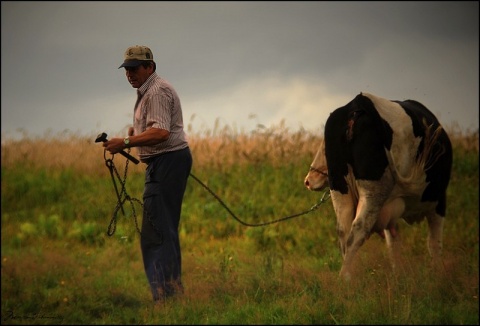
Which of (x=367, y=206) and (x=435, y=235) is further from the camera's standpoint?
(x=435, y=235)

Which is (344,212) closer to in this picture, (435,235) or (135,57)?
(435,235)

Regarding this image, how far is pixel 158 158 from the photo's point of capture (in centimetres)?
532

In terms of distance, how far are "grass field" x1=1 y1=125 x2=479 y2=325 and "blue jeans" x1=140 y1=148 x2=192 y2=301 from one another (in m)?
0.25

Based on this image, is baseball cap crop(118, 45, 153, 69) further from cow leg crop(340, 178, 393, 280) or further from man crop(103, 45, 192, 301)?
cow leg crop(340, 178, 393, 280)

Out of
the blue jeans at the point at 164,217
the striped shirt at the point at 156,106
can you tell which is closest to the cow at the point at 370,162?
the blue jeans at the point at 164,217

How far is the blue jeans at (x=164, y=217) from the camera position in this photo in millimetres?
5430

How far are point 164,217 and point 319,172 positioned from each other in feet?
4.20

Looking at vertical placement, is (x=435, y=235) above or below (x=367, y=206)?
below

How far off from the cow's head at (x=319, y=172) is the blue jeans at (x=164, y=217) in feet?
3.08

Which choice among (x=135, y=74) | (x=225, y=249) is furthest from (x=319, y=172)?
(x=225, y=249)

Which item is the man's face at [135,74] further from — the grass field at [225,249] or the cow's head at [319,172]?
the cow's head at [319,172]

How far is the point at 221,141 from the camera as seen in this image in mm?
15031

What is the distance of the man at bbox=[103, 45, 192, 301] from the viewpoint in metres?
3.25

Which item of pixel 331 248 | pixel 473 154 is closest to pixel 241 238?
pixel 331 248
